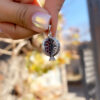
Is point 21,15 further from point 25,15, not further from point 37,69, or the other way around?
point 37,69

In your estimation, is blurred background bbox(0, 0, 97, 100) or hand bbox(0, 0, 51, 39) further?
blurred background bbox(0, 0, 97, 100)

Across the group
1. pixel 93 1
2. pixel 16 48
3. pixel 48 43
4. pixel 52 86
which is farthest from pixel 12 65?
pixel 52 86

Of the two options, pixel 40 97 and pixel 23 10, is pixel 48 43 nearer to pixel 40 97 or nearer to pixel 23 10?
pixel 23 10

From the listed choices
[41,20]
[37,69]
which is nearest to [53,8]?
[41,20]

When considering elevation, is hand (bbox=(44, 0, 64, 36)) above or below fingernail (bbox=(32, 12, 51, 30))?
above

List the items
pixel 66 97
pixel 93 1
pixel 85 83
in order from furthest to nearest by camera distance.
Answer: pixel 66 97, pixel 85 83, pixel 93 1

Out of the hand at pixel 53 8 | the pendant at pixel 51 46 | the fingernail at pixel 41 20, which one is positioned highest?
the hand at pixel 53 8
